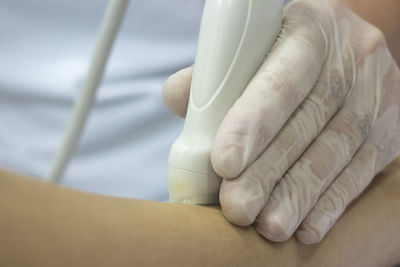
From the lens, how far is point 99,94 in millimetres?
1448

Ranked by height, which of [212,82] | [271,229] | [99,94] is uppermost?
[212,82]

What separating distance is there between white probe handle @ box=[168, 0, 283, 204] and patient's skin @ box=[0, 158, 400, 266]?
4 cm

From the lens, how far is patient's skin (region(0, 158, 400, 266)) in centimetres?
44

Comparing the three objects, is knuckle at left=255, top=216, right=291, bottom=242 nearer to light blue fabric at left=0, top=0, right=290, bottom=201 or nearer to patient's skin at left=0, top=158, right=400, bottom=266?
patient's skin at left=0, top=158, right=400, bottom=266

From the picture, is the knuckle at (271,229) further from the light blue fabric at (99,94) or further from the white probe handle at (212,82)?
the light blue fabric at (99,94)

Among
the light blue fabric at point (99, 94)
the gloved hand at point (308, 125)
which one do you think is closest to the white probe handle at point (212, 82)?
the gloved hand at point (308, 125)

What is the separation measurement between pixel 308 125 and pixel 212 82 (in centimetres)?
18

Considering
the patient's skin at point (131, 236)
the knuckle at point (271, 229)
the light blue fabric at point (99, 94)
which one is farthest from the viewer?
the light blue fabric at point (99, 94)

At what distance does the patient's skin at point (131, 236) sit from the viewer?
0.44m

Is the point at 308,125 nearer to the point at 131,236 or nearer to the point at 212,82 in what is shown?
the point at 212,82

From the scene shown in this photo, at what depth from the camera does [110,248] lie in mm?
494

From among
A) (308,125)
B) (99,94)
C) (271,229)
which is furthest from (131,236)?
(99,94)

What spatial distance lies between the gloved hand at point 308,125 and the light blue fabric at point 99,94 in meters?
0.56

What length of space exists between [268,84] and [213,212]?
20cm
